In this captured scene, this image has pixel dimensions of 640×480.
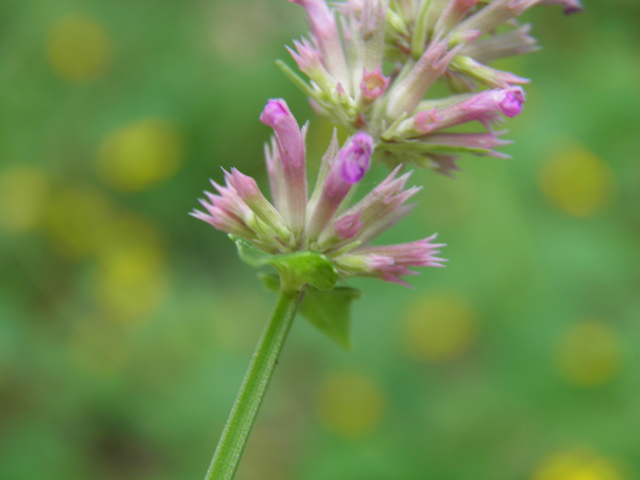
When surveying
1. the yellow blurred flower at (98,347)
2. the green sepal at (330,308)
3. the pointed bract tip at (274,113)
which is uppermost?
the pointed bract tip at (274,113)

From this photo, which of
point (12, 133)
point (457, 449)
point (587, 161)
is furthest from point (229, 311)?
point (587, 161)

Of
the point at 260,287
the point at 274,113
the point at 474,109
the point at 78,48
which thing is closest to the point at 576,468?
the point at 260,287

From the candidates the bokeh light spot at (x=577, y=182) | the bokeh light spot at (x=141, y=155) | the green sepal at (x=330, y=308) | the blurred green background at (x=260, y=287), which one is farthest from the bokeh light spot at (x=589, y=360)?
the bokeh light spot at (x=141, y=155)

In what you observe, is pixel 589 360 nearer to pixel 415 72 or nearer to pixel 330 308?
pixel 330 308

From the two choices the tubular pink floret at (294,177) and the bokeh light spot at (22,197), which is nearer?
the tubular pink floret at (294,177)

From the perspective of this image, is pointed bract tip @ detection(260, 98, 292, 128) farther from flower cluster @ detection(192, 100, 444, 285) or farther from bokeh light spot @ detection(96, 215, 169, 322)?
bokeh light spot @ detection(96, 215, 169, 322)

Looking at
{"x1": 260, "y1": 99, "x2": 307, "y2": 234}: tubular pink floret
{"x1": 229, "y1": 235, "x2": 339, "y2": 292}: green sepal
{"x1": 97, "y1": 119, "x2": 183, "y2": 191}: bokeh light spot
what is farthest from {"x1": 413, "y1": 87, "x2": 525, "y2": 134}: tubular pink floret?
{"x1": 97, "y1": 119, "x2": 183, "y2": 191}: bokeh light spot

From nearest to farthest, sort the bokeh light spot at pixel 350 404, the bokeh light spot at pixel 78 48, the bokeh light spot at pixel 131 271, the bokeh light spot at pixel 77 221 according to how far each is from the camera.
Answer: the bokeh light spot at pixel 350 404
the bokeh light spot at pixel 131 271
the bokeh light spot at pixel 77 221
the bokeh light spot at pixel 78 48

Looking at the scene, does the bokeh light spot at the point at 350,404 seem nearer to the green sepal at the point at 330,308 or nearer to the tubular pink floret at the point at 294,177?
the green sepal at the point at 330,308
